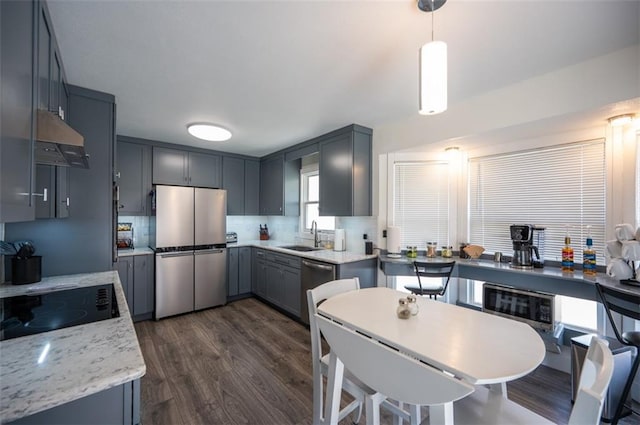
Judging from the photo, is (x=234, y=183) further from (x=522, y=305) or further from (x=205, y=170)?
(x=522, y=305)

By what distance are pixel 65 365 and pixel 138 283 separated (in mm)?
2962

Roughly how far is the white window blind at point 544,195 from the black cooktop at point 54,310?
3.26m

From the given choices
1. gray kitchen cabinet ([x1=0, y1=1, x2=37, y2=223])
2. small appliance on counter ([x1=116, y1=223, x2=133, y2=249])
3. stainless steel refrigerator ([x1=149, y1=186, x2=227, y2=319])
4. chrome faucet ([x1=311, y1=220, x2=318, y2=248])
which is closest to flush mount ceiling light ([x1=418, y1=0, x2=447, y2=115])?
gray kitchen cabinet ([x1=0, y1=1, x2=37, y2=223])

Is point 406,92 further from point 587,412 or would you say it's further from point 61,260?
point 61,260

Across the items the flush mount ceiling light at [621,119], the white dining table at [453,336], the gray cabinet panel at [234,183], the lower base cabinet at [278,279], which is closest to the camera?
the white dining table at [453,336]

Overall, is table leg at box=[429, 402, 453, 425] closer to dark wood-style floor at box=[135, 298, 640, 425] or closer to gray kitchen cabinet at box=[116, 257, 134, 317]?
dark wood-style floor at box=[135, 298, 640, 425]

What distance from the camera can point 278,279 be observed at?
385cm

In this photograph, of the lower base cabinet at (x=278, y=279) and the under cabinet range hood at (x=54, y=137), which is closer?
the under cabinet range hood at (x=54, y=137)

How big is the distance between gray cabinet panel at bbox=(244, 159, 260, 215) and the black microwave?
3.70 m

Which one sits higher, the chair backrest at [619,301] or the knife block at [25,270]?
the knife block at [25,270]

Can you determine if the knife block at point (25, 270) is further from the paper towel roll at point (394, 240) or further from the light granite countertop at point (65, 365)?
the paper towel roll at point (394, 240)

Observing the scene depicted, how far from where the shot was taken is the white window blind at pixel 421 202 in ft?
10.5

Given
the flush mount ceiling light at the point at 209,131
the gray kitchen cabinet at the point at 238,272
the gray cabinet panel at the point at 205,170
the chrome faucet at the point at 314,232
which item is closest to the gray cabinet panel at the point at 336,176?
the chrome faucet at the point at 314,232

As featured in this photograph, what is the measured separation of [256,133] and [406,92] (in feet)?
6.47
